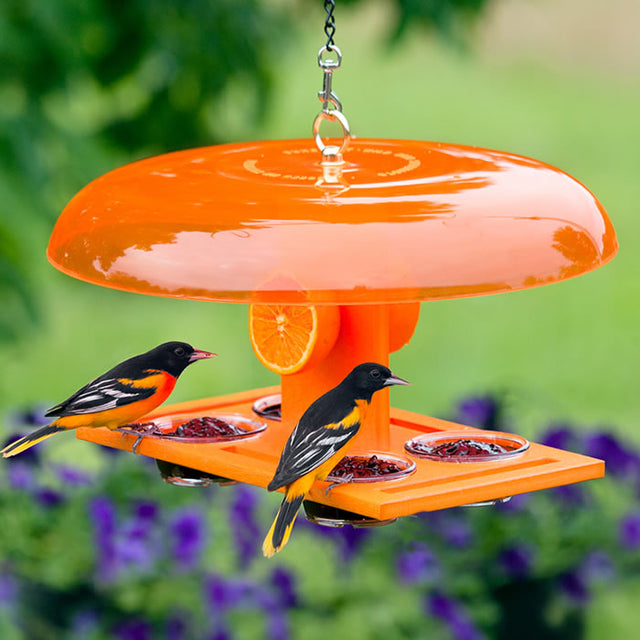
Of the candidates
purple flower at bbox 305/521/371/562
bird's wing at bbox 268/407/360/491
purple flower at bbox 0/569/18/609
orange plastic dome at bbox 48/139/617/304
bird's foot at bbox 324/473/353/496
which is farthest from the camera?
purple flower at bbox 305/521/371/562

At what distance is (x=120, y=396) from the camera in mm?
3219

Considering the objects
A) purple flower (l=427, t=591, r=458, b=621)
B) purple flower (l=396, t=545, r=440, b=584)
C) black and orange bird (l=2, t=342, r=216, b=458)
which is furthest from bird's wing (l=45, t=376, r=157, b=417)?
purple flower (l=427, t=591, r=458, b=621)

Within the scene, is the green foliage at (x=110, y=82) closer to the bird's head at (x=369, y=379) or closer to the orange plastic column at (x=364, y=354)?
the orange plastic column at (x=364, y=354)

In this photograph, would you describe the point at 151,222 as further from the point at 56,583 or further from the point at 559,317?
the point at 559,317

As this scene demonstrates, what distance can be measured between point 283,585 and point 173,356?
1.46 meters

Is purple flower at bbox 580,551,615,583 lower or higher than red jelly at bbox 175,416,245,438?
lower

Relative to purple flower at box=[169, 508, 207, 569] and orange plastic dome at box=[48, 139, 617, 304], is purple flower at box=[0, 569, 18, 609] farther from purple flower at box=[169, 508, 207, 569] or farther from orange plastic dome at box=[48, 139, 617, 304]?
orange plastic dome at box=[48, 139, 617, 304]

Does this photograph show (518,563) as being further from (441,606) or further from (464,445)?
(464,445)

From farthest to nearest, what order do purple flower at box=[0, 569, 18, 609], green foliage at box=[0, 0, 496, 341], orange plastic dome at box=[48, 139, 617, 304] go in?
→ green foliage at box=[0, 0, 496, 341] → purple flower at box=[0, 569, 18, 609] → orange plastic dome at box=[48, 139, 617, 304]

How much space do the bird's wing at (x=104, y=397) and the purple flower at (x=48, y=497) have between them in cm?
144

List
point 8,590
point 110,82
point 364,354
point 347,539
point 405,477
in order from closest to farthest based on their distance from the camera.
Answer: point 405,477 < point 364,354 < point 8,590 < point 347,539 < point 110,82

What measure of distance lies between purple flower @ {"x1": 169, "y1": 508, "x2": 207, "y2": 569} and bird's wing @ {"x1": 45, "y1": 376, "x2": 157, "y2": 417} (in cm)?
128

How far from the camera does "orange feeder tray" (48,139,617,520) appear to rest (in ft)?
8.41

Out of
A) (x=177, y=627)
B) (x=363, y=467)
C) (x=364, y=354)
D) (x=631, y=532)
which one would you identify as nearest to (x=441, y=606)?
(x=631, y=532)
